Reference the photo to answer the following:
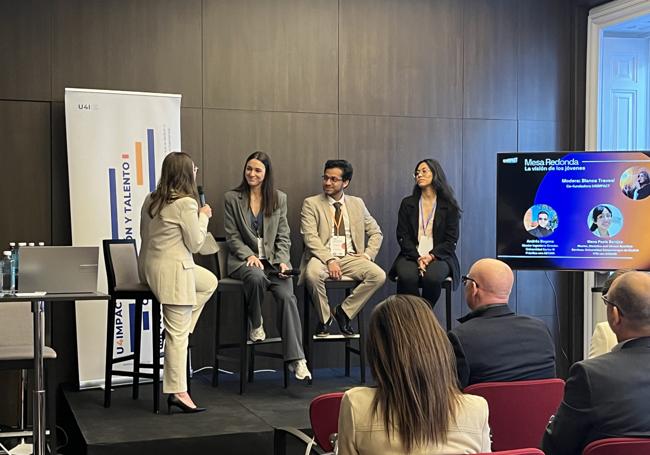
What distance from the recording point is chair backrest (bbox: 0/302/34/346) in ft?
16.8

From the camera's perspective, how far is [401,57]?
24.7 ft

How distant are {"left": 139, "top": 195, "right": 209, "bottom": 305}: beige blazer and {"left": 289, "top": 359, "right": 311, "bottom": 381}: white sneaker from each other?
1.05 m

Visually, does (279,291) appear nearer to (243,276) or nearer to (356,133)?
(243,276)

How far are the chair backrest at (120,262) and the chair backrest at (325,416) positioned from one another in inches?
96.4

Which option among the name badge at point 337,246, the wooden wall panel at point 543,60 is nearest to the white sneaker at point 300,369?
the name badge at point 337,246

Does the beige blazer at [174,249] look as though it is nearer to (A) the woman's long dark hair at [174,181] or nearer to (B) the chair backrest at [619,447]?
(A) the woman's long dark hair at [174,181]

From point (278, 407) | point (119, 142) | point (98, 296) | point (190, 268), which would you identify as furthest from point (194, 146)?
point (98, 296)

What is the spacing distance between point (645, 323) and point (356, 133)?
4704 millimetres

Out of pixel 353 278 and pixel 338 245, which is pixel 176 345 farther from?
pixel 338 245

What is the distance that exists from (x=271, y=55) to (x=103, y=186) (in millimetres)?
1741

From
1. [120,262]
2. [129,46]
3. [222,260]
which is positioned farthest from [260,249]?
[129,46]

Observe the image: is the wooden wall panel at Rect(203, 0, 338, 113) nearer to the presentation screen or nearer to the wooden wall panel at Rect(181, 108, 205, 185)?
the wooden wall panel at Rect(181, 108, 205, 185)

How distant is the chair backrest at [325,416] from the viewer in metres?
3.43

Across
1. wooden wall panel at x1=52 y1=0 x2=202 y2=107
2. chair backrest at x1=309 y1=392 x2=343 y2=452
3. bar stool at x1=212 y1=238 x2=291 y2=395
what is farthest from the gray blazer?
chair backrest at x1=309 y1=392 x2=343 y2=452
